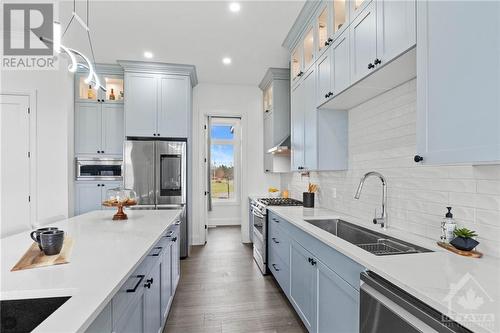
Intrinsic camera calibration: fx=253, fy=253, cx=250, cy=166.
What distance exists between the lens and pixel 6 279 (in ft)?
3.22

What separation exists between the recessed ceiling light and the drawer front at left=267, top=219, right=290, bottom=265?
2419 millimetres

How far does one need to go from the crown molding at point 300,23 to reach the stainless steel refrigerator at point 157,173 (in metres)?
2.12

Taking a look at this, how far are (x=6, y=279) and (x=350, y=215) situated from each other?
250 centimetres

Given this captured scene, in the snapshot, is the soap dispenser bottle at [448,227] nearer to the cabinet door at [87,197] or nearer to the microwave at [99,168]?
the microwave at [99,168]

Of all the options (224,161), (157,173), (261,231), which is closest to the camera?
(261,231)

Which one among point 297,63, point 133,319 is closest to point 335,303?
point 133,319

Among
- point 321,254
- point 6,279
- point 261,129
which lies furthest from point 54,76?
point 321,254

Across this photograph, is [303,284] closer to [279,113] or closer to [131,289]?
Result: [131,289]

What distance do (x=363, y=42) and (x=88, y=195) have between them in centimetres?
433

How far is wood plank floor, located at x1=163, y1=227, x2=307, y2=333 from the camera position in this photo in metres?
2.27

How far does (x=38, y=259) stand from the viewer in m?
1.16

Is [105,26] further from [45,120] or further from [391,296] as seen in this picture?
[391,296]

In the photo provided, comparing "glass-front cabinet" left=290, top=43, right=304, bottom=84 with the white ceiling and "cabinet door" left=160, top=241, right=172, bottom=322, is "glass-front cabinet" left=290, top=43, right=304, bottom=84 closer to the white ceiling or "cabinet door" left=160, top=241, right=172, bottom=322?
the white ceiling

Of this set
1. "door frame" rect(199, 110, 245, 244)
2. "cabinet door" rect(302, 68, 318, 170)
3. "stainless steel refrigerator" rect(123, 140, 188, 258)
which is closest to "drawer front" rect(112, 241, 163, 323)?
"cabinet door" rect(302, 68, 318, 170)
